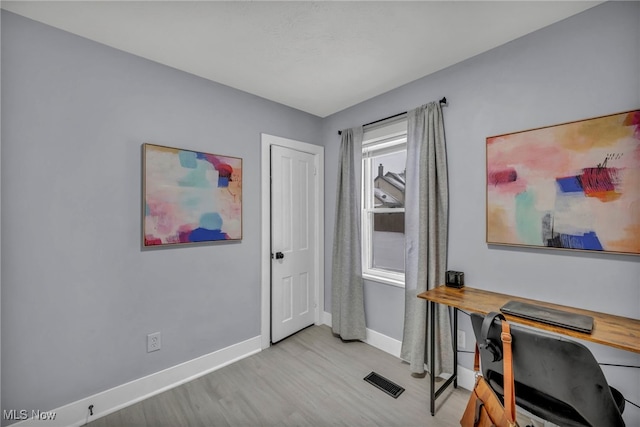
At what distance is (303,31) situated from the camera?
5.74 ft

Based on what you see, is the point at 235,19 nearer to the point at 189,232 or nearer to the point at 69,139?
the point at 69,139

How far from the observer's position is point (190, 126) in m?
2.26

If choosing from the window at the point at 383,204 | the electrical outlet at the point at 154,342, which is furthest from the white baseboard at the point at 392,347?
the electrical outlet at the point at 154,342

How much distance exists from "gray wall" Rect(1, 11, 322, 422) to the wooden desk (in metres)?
1.89

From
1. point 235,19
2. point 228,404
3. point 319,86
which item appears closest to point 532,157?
point 319,86

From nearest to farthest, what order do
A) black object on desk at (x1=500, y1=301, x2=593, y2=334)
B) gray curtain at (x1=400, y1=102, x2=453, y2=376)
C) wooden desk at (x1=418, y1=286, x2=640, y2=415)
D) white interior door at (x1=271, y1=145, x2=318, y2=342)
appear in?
wooden desk at (x1=418, y1=286, x2=640, y2=415) < black object on desk at (x1=500, y1=301, x2=593, y2=334) < gray curtain at (x1=400, y1=102, x2=453, y2=376) < white interior door at (x1=271, y1=145, x2=318, y2=342)

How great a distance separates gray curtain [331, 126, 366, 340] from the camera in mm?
2842

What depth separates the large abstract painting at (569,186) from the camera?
1465 mm

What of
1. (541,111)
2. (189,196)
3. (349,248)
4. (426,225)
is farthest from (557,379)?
(189,196)

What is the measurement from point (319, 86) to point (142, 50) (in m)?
1.41

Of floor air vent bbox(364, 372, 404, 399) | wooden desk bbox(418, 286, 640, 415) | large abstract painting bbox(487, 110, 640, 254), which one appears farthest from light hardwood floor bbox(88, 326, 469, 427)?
large abstract painting bbox(487, 110, 640, 254)

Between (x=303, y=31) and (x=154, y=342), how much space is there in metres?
2.51

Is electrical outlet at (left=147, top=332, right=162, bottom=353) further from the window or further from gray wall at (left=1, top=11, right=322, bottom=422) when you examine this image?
the window

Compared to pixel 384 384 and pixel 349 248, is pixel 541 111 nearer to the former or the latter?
pixel 349 248
